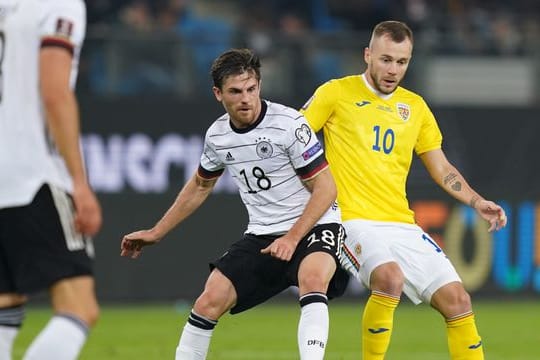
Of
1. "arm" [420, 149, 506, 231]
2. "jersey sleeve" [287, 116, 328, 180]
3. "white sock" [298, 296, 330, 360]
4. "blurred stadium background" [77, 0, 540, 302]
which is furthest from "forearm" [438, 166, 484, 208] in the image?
"blurred stadium background" [77, 0, 540, 302]

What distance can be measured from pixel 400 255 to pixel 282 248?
1.09 metres

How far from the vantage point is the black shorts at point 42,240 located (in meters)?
5.46

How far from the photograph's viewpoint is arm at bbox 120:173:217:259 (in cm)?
738

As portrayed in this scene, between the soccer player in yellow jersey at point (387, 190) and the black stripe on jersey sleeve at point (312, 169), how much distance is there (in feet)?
2.18

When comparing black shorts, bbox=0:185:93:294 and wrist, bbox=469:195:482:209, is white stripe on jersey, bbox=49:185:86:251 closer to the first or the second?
black shorts, bbox=0:185:93:294

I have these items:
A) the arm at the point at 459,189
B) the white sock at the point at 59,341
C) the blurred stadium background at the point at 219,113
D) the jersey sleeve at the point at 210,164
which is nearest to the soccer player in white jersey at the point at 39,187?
the white sock at the point at 59,341

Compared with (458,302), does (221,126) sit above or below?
above

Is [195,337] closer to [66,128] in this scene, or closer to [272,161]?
[272,161]

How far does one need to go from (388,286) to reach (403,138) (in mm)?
954

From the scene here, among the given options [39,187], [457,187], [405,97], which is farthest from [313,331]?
[39,187]

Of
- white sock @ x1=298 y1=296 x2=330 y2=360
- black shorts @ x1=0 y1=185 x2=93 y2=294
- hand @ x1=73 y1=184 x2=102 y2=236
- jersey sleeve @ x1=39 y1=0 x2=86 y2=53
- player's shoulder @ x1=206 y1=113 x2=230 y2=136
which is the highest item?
jersey sleeve @ x1=39 y1=0 x2=86 y2=53

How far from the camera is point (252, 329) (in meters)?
12.5

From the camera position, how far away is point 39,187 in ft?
18.0

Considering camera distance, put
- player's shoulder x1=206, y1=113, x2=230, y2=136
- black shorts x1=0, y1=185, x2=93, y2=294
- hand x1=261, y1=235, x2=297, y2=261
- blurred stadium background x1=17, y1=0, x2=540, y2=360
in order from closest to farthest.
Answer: black shorts x1=0, y1=185, x2=93, y2=294
hand x1=261, y1=235, x2=297, y2=261
player's shoulder x1=206, y1=113, x2=230, y2=136
blurred stadium background x1=17, y1=0, x2=540, y2=360
